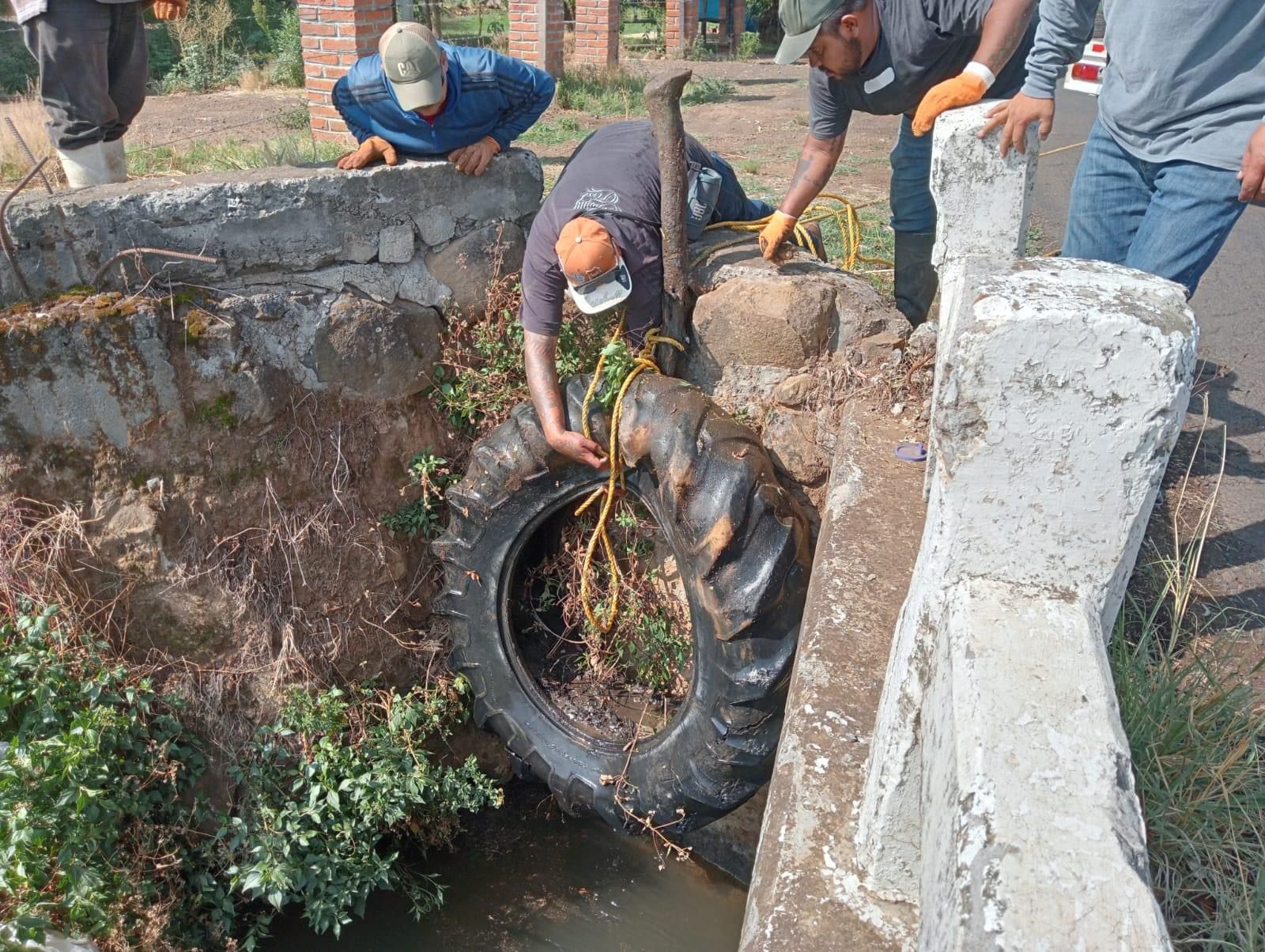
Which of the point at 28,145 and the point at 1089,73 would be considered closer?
the point at 28,145

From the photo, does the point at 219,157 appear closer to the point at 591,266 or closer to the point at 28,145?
the point at 28,145

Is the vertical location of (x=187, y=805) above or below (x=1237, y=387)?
below

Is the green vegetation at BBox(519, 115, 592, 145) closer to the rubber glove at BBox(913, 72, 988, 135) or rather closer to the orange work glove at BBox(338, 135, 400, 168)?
the orange work glove at BBox(338, 135, 400, 168)

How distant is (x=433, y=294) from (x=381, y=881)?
2381mm

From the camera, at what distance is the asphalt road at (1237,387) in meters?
2.99

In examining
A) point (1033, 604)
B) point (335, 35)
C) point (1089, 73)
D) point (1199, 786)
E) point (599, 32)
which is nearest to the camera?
→ point (1033, 604)

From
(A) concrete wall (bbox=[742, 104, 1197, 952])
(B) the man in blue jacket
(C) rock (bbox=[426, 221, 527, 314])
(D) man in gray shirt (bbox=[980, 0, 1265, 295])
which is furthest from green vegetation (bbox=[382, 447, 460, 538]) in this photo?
(A) concrete wall (bbox=[742, 104, 1197, 952])

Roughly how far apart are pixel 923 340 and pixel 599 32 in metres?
9.65

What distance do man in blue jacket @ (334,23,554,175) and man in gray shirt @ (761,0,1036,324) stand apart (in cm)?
118

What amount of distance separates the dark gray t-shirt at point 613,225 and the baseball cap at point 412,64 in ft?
1.97

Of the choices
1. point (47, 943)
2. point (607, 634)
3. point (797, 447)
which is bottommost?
point (47, 943)

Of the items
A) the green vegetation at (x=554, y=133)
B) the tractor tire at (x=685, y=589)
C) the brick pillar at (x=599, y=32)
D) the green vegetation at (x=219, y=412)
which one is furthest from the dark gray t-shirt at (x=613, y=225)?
the brick pillar at (x=599, y=32)

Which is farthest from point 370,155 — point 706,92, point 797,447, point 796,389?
point 706,92

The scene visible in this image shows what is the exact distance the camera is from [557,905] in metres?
3.86
